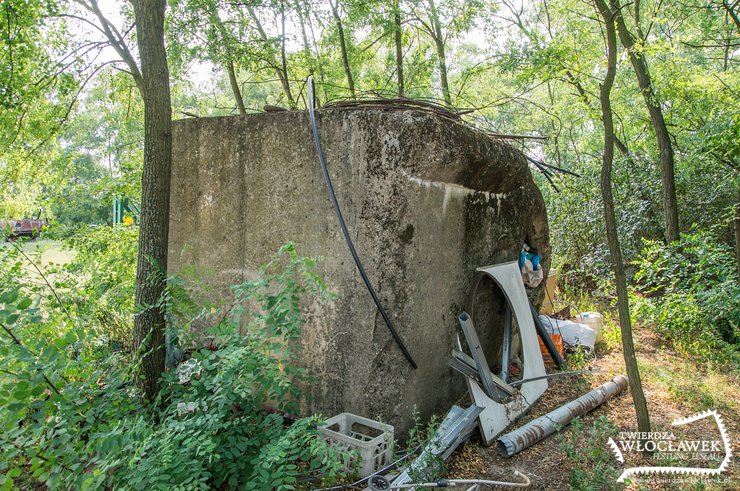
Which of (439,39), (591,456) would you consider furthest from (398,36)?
(591,456)

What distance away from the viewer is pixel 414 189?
137 inches

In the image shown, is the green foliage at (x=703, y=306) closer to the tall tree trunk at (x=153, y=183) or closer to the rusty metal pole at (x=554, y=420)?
the rusty metal pole at (x=554, y=420)

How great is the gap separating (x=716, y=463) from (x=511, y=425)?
4.53 ft

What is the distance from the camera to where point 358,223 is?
340cm

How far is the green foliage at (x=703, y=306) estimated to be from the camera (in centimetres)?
565

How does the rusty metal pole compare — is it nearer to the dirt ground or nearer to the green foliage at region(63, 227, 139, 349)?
the dirt ground

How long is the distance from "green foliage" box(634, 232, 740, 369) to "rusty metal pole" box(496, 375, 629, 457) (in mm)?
1673

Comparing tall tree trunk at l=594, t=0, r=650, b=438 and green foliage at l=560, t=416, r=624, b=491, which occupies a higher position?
tall tree trunk at l=594, t=0, r=650, b=438

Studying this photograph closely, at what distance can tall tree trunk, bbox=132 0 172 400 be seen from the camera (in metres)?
3.21

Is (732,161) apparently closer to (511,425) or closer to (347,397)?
(511,425)

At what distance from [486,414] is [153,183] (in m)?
3.00

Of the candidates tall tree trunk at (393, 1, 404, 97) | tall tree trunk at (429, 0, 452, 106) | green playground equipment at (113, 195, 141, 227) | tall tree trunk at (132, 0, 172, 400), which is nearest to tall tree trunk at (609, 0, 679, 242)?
tall tree trunk at (429, 0, 452, 106)

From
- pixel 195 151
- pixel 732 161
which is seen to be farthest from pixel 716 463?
pixel 732 161

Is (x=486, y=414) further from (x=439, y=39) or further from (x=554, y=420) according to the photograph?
(x=439, y=39)
